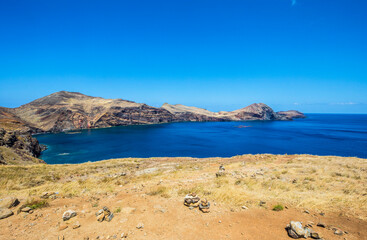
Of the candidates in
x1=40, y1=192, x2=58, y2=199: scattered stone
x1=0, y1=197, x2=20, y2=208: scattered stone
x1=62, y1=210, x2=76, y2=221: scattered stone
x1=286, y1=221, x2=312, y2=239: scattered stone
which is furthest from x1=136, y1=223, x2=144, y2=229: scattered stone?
x1=0, y1=197, x2=20, y2=208: scattered stone

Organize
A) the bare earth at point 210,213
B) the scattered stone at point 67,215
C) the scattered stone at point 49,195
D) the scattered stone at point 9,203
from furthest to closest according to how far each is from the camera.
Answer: the scattered stone at point 49,195
the scattered stone at point 9,203
the scattered stone at point 67,215
the bare earth at point 210,213

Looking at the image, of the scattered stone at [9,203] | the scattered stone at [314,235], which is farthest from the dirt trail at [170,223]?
the scattered stone at [9,203]

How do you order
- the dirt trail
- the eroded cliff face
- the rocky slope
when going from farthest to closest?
the rocky slope
the eroded cliff face
the dirt trail

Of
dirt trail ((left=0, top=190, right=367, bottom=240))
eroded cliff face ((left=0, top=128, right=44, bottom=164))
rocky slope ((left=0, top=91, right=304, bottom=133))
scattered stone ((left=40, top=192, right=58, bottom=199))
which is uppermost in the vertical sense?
rocky slope ((left=0, top=91, right=304, bottom=133))

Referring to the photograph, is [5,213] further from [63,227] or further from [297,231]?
[297,231]

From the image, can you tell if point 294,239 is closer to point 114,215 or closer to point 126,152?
point 114,215

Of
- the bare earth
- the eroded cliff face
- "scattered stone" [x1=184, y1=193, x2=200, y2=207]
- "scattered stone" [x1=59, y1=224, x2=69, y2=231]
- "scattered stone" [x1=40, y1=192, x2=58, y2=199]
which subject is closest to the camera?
the bare earth

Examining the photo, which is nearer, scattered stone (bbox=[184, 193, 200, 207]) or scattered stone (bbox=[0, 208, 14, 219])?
scattered stone (bbox=[0, 208, 14, 219])

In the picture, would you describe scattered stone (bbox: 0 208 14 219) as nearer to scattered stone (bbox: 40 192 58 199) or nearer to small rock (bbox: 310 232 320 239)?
scattered stone (bbox: 40 192 58 199)

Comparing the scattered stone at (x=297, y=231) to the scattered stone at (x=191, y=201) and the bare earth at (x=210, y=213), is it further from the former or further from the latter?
the scattered stone at (x=191, y=201)

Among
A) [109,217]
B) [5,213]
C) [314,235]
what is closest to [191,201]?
[109,217]

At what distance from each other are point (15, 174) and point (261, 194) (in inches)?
1114

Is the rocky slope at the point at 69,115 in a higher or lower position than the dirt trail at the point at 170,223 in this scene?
higher

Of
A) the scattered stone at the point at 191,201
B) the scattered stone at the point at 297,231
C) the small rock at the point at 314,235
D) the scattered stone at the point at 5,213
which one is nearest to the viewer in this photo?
the small rock at the point at 314,235
